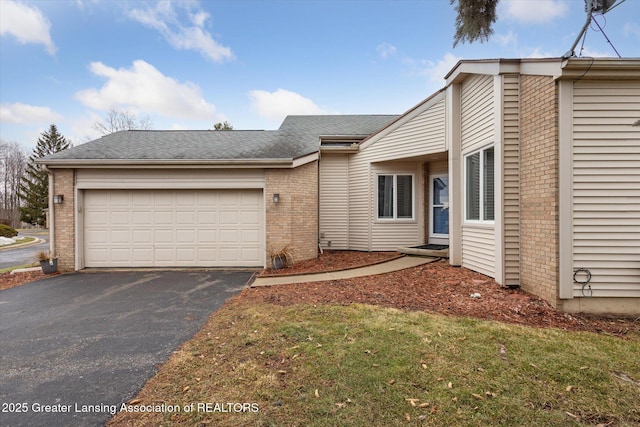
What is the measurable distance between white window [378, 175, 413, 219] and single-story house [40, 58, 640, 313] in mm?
38

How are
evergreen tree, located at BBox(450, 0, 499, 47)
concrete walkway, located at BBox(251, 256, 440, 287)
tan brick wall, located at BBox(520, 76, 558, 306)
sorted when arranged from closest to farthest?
tan brick wall, located at BBox(520, 76, 558, 306), evergreen tree, located at BBox(450, 0, 499, 47), concrete walkway, located at BBox(251, 256, 440, 287)

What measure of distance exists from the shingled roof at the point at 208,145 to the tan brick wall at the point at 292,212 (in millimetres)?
613

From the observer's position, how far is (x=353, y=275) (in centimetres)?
681

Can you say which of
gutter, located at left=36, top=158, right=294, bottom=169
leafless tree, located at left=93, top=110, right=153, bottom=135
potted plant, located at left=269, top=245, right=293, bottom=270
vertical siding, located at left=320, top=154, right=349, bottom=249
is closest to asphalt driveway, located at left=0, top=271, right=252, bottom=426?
potted plant, located at left=269, top=245, right=293, bottom=270

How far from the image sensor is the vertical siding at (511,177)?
17.1ft

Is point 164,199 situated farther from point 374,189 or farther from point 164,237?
point 374,189

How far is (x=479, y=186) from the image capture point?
6.22 m

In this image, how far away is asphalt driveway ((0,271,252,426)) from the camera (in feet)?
8.06

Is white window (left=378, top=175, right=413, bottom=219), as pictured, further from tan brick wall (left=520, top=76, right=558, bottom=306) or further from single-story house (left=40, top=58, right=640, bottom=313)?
tan brick wall (left=520, top=76, right=558, bottom=306)

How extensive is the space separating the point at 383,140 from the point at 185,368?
876 centimetres

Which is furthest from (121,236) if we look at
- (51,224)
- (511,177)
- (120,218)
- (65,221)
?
(511,177)

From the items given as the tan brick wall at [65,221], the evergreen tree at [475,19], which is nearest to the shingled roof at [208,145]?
the tan brick wall at [65,221]

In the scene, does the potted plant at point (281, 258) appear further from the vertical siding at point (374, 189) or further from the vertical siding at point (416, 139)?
the vertical siding at point (416, 139)

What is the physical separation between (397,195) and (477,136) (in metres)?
4.10
